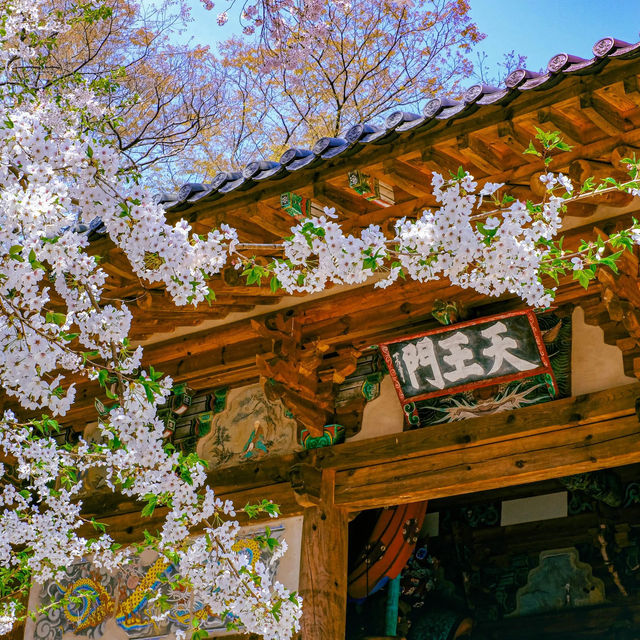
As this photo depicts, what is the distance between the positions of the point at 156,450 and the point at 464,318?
8.90 feet

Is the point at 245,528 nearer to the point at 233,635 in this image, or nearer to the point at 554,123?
the point at 233,635

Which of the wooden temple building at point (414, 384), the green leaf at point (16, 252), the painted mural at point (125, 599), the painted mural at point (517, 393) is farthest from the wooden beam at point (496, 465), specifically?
the green leaf at point (16, 252)

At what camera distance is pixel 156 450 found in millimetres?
4172

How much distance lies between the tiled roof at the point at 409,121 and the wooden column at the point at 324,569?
2.09 metres

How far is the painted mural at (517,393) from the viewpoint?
19.6 ft

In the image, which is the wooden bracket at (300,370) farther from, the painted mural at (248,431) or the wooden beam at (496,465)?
the wooden beam at (496,465)

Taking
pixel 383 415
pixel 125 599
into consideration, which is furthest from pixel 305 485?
pixel 125 599

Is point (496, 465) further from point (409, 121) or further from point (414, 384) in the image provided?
point (409, 121)

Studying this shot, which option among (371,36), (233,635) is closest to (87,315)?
(233,635)

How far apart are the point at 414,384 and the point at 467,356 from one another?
1.39ft

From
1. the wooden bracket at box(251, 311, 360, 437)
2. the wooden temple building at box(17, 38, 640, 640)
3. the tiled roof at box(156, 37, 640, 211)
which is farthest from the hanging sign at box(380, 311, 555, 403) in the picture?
the tiled roof at box(156, 37, 640, 211)

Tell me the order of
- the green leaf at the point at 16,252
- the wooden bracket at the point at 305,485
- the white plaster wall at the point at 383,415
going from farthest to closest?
the white plaster wall at the point at 383,415 < the wooden bracket at the point at 305,485 < the green leaf at the point at 16,252

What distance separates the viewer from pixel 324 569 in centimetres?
640

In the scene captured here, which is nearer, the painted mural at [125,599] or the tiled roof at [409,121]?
the tiled roof at [409,121]
